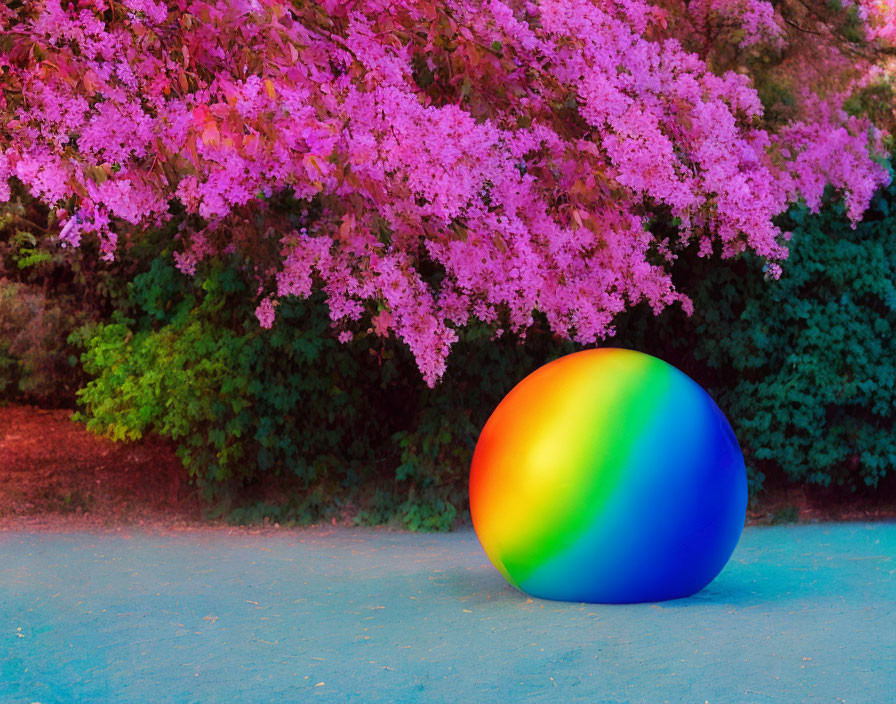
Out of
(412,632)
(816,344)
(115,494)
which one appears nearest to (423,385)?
(115,494)

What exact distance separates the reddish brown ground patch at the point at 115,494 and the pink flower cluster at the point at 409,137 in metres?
3.17

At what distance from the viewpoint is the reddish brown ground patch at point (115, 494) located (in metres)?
10.3

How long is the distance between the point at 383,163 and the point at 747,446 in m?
5.62

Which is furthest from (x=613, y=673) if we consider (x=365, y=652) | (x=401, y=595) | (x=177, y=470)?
(x=177, y=470)

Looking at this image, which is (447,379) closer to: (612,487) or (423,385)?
(423,385)

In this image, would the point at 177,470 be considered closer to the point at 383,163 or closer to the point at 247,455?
the point at 247,455

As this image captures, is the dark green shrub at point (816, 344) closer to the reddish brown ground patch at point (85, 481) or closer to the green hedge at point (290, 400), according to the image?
the green hedge at point (290, 400)

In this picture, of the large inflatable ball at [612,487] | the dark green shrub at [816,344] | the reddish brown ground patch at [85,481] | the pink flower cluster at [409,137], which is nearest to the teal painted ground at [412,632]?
the large inflatable ball at [612,487]

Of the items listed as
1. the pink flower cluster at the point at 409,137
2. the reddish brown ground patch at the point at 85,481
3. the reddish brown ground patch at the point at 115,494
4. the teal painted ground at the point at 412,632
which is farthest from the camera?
the reddish brown ground patch at the point at 85,481

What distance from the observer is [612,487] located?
6.08 m

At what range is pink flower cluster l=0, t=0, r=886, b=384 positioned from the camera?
228 inches

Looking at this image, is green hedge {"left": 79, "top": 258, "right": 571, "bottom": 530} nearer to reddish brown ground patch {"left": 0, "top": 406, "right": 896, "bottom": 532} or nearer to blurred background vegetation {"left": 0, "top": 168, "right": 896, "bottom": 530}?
blurred background vegetation {"left": 0, "top": 168, "right": 896, "bottom": 530}

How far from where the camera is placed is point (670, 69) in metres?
7.90

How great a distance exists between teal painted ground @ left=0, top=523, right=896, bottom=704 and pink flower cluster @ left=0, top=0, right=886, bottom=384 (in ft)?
5.75
